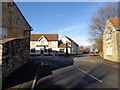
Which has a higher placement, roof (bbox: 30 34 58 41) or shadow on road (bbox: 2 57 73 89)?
roof (bbox: 30 34 58 41)

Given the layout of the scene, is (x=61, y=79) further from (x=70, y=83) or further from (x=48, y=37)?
(x=48, y=37)

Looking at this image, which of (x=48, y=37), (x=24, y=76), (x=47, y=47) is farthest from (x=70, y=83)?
(x=48, y=37)

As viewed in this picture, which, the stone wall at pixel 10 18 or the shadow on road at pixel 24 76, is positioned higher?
the stone wall at pixel 10 18

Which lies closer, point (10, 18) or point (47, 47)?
point (10, 18)

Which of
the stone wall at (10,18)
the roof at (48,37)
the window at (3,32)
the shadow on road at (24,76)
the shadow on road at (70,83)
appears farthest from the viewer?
the roof at (48,37)

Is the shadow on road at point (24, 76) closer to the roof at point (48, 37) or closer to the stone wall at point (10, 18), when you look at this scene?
the stone wall at point (10, 18)

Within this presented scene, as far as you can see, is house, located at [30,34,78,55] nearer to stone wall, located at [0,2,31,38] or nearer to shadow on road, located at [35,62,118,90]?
stone wall, located at [0,2,31,38]

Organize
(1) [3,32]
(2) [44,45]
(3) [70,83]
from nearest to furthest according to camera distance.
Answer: (3) [70,83] < (1) [3,32] < (2) [44,45]

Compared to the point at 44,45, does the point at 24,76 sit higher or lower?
lower

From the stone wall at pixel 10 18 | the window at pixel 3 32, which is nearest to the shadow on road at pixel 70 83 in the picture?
the window at pixel 3 32

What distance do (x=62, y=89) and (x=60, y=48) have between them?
133 ft

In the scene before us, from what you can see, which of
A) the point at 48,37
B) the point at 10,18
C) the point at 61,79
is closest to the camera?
the point at 61,79

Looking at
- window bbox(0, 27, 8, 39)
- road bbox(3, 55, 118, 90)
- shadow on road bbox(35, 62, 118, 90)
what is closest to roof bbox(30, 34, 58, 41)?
window bbox(0, 27, 8, 39)

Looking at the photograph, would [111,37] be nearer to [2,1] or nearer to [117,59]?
[117,59]
